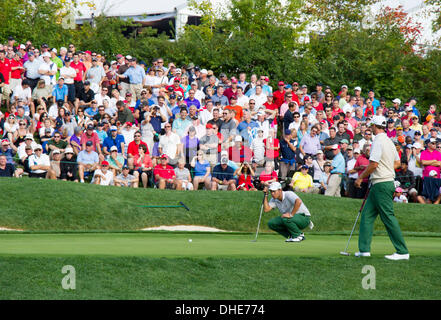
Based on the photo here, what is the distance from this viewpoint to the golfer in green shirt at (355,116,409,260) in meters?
10.6

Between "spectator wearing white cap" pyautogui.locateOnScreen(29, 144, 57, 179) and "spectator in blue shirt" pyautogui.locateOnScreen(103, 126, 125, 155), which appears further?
"spectator in blue shirt" pyautogui.locateOnScreen(103, 126, 125, 155)

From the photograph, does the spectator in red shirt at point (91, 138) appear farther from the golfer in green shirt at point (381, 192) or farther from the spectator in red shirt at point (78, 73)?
the golfer in green shirt at point (381, 192)

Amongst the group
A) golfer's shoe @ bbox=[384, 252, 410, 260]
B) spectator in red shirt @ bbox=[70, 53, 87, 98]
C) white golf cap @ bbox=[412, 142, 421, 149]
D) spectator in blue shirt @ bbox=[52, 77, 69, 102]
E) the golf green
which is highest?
spectator in red shirt @ bbox=[70, 53, 87, 98]

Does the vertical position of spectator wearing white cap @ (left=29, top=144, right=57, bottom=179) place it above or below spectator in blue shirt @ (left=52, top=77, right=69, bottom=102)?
below

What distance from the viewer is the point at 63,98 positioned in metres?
24.1

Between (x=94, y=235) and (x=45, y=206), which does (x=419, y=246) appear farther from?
(x=45, y=206)

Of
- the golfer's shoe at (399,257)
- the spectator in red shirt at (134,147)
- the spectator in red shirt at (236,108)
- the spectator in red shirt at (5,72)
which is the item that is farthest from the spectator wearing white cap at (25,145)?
the golfer's shoe at (399,257)

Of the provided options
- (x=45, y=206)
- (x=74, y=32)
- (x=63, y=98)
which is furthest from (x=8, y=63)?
(x=74, y=32)

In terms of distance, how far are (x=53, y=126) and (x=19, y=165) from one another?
5.78 feet

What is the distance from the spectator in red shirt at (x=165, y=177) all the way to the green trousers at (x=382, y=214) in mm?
10580

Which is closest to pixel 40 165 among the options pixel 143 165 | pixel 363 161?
pixel 143 165

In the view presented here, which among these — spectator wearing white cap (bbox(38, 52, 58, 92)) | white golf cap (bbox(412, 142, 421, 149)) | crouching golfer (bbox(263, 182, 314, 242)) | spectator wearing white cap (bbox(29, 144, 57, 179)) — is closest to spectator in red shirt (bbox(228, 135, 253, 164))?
white golf cap (bbox(412, 142, 421, 149))

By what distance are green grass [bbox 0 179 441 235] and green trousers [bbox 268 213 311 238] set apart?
4.98 metres

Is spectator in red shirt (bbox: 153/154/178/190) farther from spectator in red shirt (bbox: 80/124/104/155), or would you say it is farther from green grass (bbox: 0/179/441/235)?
spectator in red shirt (bbox: 80/124/104/155)
